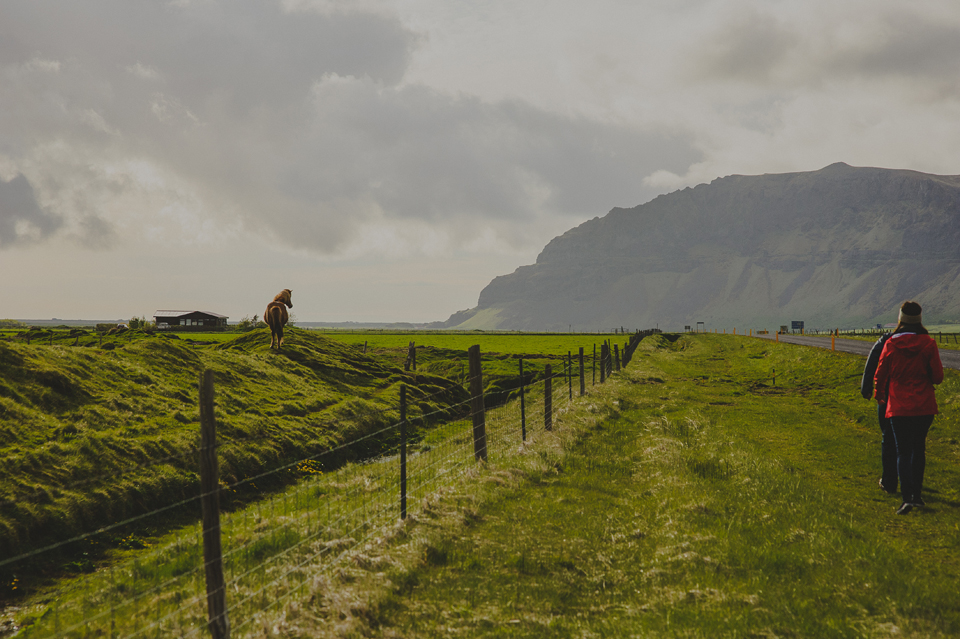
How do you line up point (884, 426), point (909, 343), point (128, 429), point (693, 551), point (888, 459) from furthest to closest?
point (128, 429), point (888, 459), point (884, 426), point (909, 343), point (693, 551)

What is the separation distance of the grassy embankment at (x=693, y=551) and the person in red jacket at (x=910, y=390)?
0.70 m

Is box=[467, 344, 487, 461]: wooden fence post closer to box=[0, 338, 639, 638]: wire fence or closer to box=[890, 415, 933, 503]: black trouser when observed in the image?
box=[0, 338, 639, 638]: wire fence

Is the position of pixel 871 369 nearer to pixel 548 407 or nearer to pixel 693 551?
pixel 693 551

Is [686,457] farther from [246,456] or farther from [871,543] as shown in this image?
[246,456]

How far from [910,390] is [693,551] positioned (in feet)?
15.5

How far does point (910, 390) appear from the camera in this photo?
891 cm

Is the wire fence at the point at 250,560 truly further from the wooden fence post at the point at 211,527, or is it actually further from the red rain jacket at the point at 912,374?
the red rain jacket at the point at 912,374

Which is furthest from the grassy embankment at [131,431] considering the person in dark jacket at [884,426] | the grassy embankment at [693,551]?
the person in dark jacket at [884,426]

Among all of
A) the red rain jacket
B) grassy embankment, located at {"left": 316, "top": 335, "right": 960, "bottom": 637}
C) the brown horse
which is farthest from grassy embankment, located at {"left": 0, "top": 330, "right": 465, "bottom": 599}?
the red rain jacket

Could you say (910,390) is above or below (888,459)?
above

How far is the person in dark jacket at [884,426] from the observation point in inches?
383

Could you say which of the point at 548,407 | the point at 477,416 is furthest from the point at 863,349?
the point at 477,416

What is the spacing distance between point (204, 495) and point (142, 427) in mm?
13134

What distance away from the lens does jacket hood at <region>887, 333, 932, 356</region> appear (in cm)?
893
